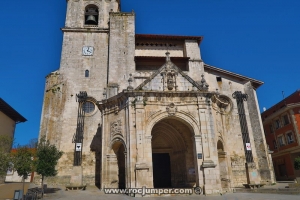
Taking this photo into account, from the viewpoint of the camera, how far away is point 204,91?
1595cm

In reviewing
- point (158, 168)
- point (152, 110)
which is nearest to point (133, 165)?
point (152, 110)

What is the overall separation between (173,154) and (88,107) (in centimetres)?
946

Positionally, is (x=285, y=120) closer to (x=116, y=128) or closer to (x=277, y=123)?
(x=277, y=123)

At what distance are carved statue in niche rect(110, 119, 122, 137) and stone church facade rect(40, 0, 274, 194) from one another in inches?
2.7

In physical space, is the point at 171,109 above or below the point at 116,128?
above

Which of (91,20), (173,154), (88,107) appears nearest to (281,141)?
(173,154)

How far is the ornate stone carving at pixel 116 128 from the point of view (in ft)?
51.6

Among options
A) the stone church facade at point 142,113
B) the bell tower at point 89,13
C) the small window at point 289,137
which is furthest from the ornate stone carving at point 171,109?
the small window at point 289,137

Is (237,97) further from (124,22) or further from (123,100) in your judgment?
(124,22)

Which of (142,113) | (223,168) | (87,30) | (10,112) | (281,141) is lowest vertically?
(223,168)

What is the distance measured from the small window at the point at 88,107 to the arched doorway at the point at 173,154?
23.9 ft

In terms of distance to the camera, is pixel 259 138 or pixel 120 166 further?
pixel 259 138

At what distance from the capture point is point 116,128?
52.4 ft

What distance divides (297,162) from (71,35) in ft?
84.3
